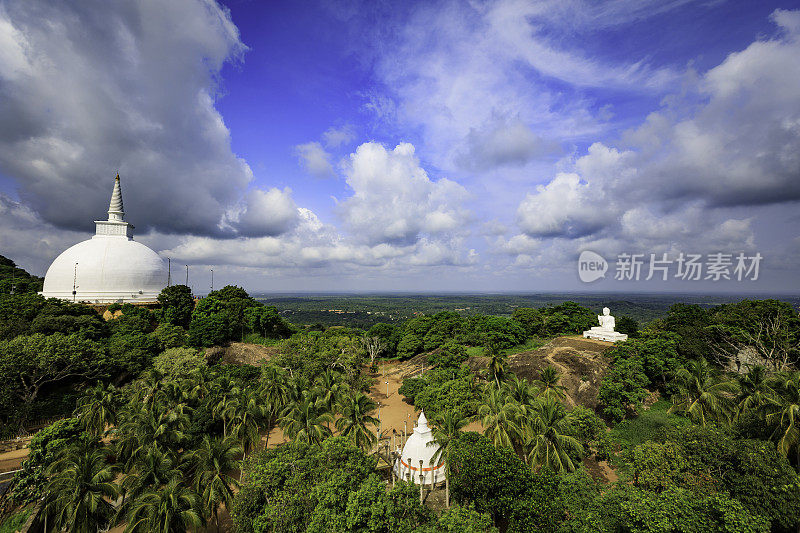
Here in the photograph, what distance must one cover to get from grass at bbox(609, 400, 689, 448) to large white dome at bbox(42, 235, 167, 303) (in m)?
74.0

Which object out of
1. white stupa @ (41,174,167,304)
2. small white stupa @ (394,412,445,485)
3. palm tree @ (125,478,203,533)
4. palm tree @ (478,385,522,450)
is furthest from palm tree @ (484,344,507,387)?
white stupa @ (41,174,167,304)

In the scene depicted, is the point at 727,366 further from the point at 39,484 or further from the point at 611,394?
the point at 39,484

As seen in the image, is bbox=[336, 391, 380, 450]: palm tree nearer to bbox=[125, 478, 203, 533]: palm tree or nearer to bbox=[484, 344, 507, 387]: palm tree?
bbox=[125, 478, 203, 533]: palm tree

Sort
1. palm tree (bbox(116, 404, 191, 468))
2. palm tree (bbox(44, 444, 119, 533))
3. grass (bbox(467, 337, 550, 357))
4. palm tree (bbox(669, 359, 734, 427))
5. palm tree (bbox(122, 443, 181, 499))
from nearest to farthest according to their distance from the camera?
palm tree (bbox(44, 444, 119, 533)), palm tree (bbox(122, 443, 181, 499)), palm tree (bbox(116, 404, 191, 468)), palm tree (bbox(669, 359, 734, 427)), grass (bbox(467, 337, 550, 357))

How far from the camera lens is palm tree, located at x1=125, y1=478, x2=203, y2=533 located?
1662cm

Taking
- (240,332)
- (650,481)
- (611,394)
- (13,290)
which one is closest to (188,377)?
(240,332)

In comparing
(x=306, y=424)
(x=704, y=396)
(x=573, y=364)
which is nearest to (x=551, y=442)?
(x=704, y=396)

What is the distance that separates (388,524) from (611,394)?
2899 centimetres

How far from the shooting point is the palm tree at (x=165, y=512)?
1662cm

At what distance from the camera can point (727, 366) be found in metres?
40.4

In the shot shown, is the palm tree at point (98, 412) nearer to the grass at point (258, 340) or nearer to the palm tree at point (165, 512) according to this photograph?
the palm tree at point (165, 512)

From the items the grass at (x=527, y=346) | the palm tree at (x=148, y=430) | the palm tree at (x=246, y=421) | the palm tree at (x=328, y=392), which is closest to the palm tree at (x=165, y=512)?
the palm tree at (x=148, y=430)

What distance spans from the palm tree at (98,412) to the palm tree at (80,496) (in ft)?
39.8

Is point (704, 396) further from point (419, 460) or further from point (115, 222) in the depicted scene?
point (115, 222)
